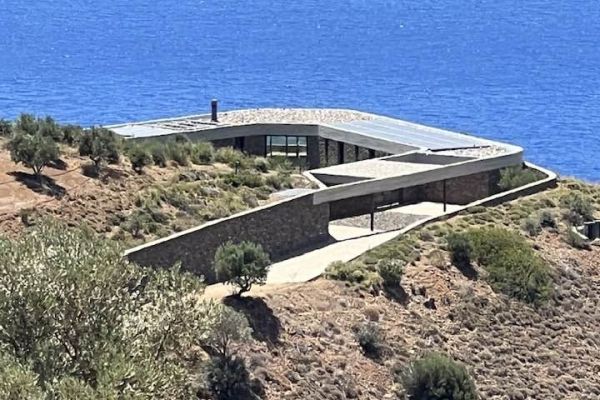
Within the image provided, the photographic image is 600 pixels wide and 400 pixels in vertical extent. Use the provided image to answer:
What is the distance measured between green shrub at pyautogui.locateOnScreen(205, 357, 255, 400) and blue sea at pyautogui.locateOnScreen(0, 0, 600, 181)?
46640mm

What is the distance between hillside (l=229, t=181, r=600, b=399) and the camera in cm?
3105

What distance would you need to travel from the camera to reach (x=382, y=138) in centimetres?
4966

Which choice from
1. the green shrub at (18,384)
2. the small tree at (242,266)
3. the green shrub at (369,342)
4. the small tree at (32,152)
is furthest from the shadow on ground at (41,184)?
the green shrub at (18,384)

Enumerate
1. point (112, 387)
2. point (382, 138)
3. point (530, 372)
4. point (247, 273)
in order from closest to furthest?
point (112, 387) < point (247, 273) < point (530, 372) < point (382, 138)

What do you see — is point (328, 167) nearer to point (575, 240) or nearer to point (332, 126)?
point (332, 126)

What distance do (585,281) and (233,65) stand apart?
8842cm

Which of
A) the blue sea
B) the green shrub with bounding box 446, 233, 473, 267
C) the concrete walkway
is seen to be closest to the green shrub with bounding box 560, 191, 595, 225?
the concrete walkway

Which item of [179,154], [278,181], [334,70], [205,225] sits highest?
[205,225]

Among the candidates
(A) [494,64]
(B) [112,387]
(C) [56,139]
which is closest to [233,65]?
(A) [494,64]

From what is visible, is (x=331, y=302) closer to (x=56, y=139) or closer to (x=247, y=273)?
(x=247, y=273)

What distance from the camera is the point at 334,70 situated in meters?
124

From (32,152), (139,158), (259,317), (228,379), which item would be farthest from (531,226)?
(228,379)

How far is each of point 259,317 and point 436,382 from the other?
154 inches

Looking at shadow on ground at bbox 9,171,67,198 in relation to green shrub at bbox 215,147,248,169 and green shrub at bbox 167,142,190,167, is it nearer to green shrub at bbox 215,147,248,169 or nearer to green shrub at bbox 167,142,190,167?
green shrub at bbox 167,142,190,167
